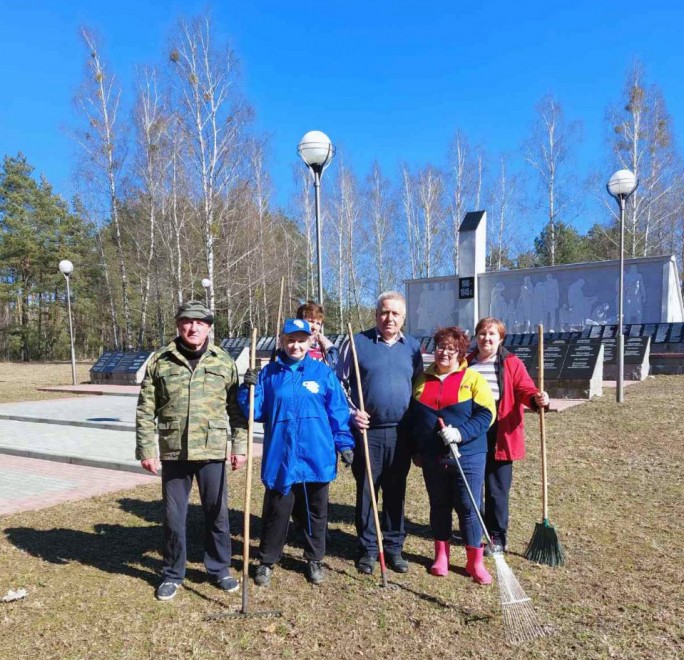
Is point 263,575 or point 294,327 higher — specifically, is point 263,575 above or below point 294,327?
below

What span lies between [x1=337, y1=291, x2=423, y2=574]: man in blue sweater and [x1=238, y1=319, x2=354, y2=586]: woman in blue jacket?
0.70ft

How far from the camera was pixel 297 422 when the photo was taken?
11.0 feet

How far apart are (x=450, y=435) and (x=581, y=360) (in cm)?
926

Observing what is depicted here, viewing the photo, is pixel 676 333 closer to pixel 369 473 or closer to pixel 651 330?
pixel 651 330

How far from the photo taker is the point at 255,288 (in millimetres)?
32562

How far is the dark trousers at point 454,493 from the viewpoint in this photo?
11.3 ft

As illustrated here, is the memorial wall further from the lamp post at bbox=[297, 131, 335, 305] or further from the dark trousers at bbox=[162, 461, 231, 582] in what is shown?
the dark trousers at bbox=[162, 461, 231, 582]

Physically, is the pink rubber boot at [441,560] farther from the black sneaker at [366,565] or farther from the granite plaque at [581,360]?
the granite plaque at [581,360]

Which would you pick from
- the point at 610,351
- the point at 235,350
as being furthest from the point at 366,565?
the point at 235,350

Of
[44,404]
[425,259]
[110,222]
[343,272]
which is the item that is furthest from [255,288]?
[44,404]

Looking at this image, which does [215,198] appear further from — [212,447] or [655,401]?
[212,447]

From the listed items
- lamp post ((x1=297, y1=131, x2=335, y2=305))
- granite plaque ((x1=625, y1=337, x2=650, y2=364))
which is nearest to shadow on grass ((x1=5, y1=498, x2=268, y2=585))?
lamp post ((x1=297, y1=131, x2=335, y2=305))

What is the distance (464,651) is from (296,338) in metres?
1.85

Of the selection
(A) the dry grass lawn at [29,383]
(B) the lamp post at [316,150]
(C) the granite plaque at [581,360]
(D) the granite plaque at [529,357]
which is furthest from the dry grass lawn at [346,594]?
(A) the dry grass lawn at [29,383]
